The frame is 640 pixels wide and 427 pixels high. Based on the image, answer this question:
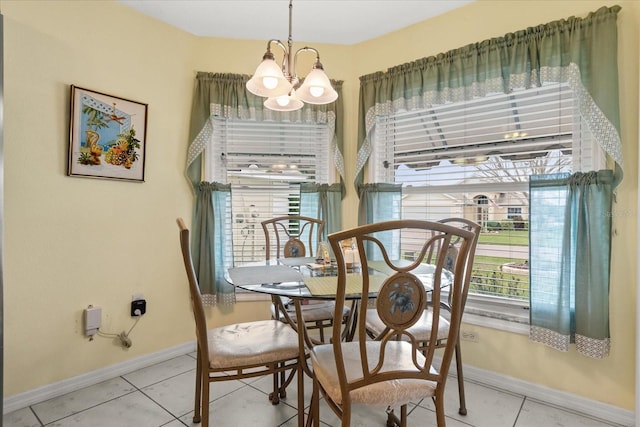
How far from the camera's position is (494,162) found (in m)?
2.16

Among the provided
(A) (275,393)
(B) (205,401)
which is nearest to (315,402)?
(B) (205,401)

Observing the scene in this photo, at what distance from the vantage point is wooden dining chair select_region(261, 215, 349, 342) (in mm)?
2121

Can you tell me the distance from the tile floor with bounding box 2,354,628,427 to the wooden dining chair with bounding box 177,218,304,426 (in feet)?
0.76

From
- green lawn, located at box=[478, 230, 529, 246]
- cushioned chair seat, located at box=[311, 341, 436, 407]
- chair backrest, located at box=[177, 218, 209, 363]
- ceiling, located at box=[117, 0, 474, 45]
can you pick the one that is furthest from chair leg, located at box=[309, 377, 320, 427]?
ceiling, located at box=[117, 0, 474, 45]

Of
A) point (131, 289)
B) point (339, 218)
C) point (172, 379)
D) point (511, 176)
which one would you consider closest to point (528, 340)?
point (511, 176)

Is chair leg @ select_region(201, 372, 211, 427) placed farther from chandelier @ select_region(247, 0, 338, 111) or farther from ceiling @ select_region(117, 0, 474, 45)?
ceiling @ select_region(117, 0, 474, 45)

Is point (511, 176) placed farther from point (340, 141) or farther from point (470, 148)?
point (340, 141)

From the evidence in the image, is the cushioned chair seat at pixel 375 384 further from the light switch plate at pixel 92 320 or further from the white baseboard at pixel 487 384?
the light switch plate at pixel 92 320

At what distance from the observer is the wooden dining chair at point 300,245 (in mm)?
2121

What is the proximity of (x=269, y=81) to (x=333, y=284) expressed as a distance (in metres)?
1.01

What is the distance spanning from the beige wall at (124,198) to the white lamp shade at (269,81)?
1.21 metres

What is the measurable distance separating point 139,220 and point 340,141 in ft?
5.42

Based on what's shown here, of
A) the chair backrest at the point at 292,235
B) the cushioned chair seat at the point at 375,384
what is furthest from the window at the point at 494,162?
the cushioned chair seat at the point at 375,384

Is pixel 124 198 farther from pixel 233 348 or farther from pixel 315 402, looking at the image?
pixel 315 402
